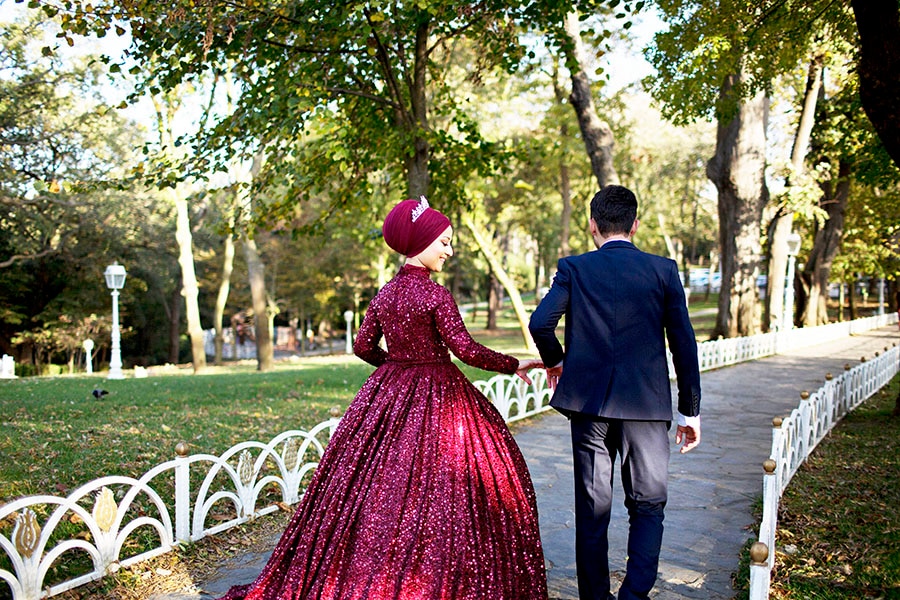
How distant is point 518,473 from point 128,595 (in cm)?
215

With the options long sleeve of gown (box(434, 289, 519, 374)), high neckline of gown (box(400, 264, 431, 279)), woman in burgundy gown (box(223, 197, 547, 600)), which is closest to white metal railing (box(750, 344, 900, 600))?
woman in burgundy gown (box(223, 197, 547, 600))

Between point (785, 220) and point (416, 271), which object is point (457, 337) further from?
point (785, 220)

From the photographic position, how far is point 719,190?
19812 mm

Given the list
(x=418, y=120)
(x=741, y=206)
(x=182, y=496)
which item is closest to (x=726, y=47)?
(x=418, y=120)

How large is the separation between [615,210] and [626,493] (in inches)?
50.4

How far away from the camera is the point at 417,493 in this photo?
11.1 feet

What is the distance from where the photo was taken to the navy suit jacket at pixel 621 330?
3371mm

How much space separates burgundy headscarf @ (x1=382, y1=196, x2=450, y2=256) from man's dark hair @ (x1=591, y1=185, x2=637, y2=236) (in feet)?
2.40

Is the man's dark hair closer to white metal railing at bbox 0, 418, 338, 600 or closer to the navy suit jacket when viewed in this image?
the navy suit jacket

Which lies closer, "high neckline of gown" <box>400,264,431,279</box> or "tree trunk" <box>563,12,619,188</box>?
"high neckline of gown" <box>400,264,431,279</box>

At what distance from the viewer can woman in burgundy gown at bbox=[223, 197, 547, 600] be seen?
3.28 m

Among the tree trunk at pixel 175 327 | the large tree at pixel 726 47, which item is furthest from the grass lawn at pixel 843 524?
the tree trunk at pixel 175 327

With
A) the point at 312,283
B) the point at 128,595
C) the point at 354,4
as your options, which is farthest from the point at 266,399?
the point at 312,283

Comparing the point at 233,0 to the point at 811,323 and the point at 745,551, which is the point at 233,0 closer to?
the point at 745,551
